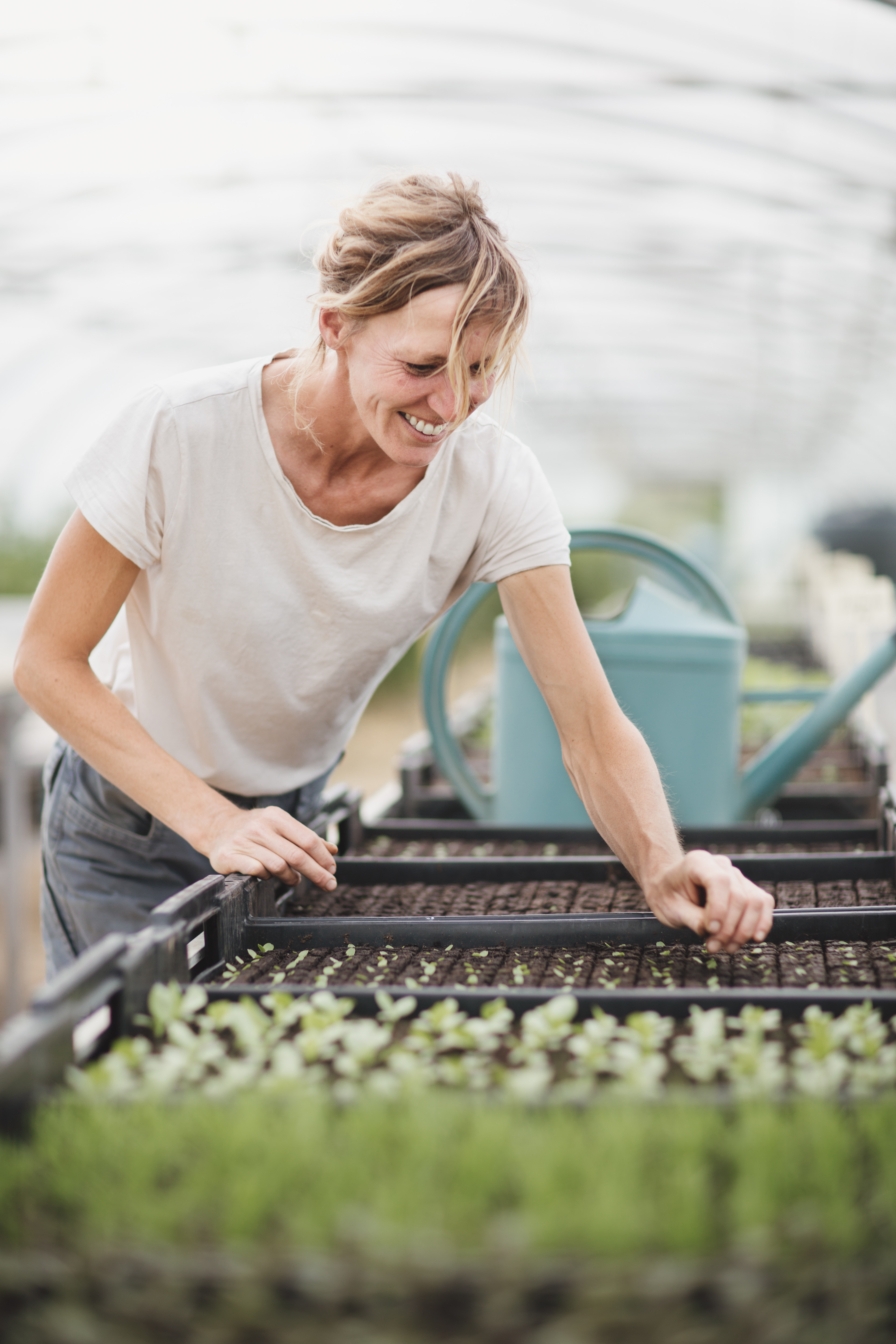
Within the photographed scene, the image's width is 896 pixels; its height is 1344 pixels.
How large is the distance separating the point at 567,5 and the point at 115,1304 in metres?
5.00

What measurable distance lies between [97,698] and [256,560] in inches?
8.5

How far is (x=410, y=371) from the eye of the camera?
106cm

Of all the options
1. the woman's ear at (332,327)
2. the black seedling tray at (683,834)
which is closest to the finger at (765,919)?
the black seedling tray at (683,834)

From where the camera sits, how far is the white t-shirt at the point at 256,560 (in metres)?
1.13

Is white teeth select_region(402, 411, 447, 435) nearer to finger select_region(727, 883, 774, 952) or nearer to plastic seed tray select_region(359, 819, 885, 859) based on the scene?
finger select_region(727, 883, 774, 952)

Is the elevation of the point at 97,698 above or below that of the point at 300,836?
above

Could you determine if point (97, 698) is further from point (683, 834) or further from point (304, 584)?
point (683, 834)

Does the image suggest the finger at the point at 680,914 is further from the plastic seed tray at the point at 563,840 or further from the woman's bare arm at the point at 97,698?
the plastic seed tray at the point at 563,840

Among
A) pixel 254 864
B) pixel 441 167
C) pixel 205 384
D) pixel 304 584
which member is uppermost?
pixel 441 167

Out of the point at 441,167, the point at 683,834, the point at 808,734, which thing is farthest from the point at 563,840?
the point at 441,167

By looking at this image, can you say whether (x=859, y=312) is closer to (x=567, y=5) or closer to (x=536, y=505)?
(x=567, y=5)

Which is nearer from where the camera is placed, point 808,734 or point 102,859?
point 102,859

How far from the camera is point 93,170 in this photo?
6434 mm

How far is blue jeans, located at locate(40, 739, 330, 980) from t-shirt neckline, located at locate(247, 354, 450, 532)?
0.36 metres
